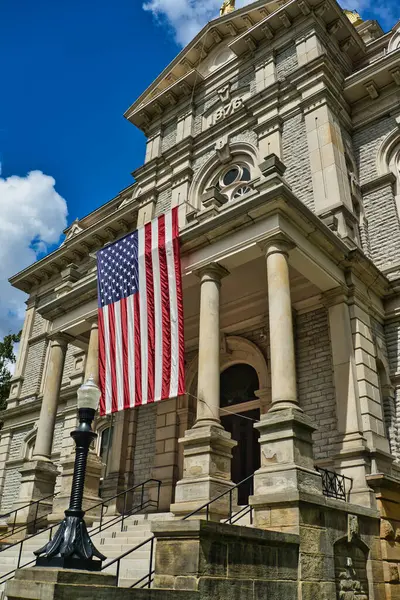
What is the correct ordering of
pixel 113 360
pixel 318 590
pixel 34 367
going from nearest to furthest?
1. pixel 318 590
2. pixel 113 360
3. pixel 34 367

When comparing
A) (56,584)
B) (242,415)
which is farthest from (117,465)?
(56,584)

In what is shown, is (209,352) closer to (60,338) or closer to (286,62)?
(60,338)

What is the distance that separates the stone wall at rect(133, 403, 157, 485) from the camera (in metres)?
16.1

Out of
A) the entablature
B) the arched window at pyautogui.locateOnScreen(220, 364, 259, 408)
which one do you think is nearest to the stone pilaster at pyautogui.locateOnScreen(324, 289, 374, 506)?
the arched window at pyautogui.locateOnScreen(220, 364, 259, 408)

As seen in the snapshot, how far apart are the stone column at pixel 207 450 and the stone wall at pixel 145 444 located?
645 cm

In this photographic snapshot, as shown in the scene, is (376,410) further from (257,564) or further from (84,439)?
(84,439)

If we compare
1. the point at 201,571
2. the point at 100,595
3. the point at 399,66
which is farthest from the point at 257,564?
the point at 399,66

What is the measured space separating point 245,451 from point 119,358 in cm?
460

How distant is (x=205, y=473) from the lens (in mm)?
9477

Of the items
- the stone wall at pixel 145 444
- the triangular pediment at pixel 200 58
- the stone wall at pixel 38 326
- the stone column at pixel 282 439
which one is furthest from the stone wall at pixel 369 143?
the stone wall at pixel 38 326

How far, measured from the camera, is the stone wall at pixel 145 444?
53.0 ft

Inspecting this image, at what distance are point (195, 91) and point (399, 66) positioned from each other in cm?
895

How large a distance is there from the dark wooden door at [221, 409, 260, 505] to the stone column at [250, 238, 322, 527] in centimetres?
417

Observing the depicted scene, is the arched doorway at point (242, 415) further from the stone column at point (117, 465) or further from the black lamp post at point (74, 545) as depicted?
the black lamp post at point (74, 545)
